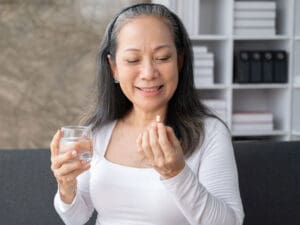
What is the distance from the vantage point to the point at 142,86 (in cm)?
145

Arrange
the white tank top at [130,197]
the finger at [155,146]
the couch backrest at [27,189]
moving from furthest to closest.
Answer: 1. the couch backrest at [27,189]
2. the white tank top at [130,197]
3. the finger at [155,146]

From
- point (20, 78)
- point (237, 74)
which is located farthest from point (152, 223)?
point (20, 78)

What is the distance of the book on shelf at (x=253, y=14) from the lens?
3.52 m

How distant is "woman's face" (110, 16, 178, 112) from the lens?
143 centimetres

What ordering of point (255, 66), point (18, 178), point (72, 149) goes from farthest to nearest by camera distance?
point (255, 66) → point (18, 178) → point (72, 149)

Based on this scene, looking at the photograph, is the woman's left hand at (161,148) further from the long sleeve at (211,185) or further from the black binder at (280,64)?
the black binder at (280,64)

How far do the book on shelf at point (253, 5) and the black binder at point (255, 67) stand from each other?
0.30 meters

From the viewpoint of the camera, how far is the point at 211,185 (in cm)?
135

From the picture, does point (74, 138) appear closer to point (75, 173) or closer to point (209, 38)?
point (75, 173)

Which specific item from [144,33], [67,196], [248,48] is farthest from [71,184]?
[248,48]

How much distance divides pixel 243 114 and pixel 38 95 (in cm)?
147

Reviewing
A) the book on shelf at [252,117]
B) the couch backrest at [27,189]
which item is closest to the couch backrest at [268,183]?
the couch backrest at [27,189]

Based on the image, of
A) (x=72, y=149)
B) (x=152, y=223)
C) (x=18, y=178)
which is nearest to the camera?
(x=72, y=149)

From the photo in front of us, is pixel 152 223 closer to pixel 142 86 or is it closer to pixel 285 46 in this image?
pixel 142 86
